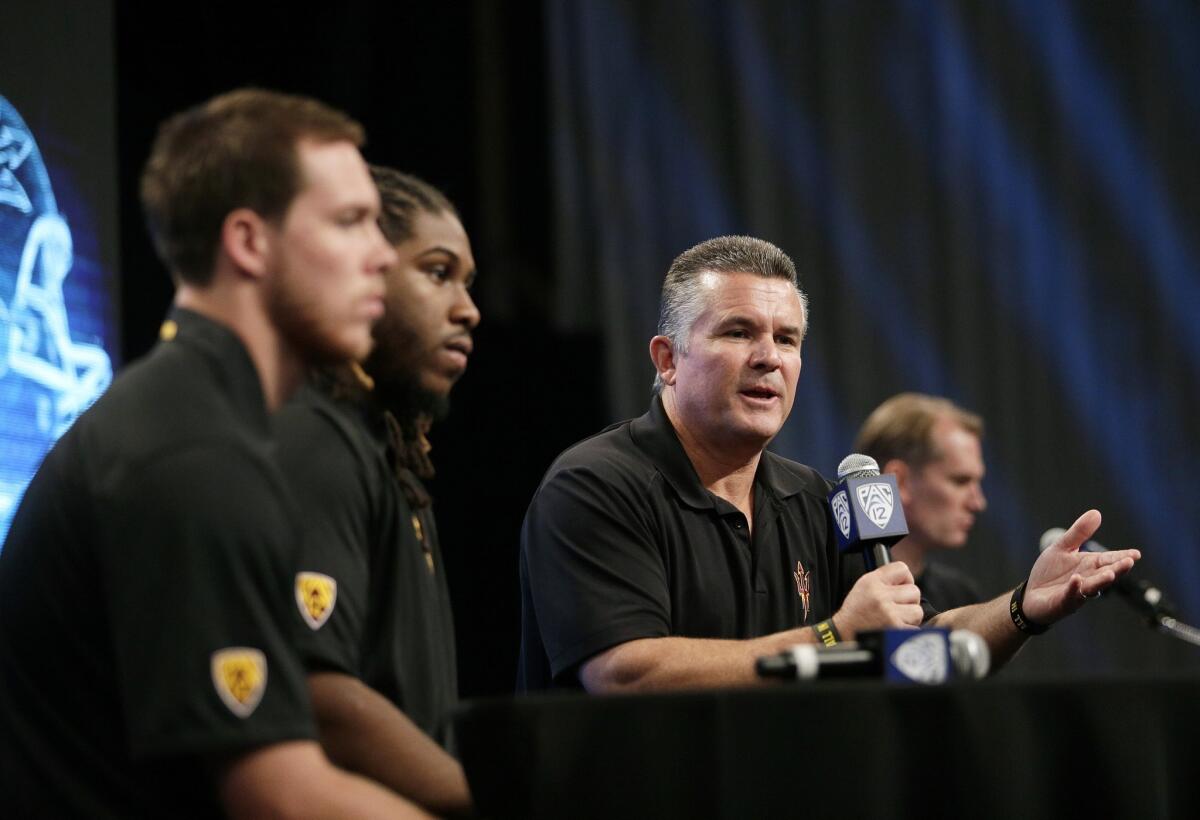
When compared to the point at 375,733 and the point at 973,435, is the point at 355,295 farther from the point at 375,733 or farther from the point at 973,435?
the point at 973,435

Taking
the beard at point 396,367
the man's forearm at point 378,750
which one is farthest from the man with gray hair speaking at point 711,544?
the man's forearm at point 378,750

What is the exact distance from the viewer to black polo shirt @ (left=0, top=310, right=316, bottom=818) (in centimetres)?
141

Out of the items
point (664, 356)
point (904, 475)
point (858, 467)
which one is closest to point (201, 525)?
point (858, 467)

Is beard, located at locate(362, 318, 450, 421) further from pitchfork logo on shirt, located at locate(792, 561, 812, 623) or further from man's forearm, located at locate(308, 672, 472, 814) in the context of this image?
pitchfork logo on shirt, located at locate(792, 561, 812, 623)

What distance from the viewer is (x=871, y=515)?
2432 millimetres

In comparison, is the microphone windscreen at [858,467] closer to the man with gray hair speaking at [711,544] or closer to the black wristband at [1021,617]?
the man with gray hair speaking at [711,544]

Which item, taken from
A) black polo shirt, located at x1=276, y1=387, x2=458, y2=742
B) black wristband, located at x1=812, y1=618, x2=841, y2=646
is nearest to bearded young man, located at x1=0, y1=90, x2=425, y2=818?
black polo shirt, located at x1=276, y1=387, x2=458, y2=742

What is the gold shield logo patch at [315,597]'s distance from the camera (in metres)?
1.74

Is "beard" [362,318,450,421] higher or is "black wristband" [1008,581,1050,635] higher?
"beard" [362,318,450,421]

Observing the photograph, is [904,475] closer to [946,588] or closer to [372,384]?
[946,588]

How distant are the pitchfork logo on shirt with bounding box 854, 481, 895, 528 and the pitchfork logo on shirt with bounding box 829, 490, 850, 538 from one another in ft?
0.11

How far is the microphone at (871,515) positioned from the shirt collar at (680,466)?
1.15ft

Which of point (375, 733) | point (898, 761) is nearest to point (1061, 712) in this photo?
point (898, 761)

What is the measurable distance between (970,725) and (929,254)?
423 cm
